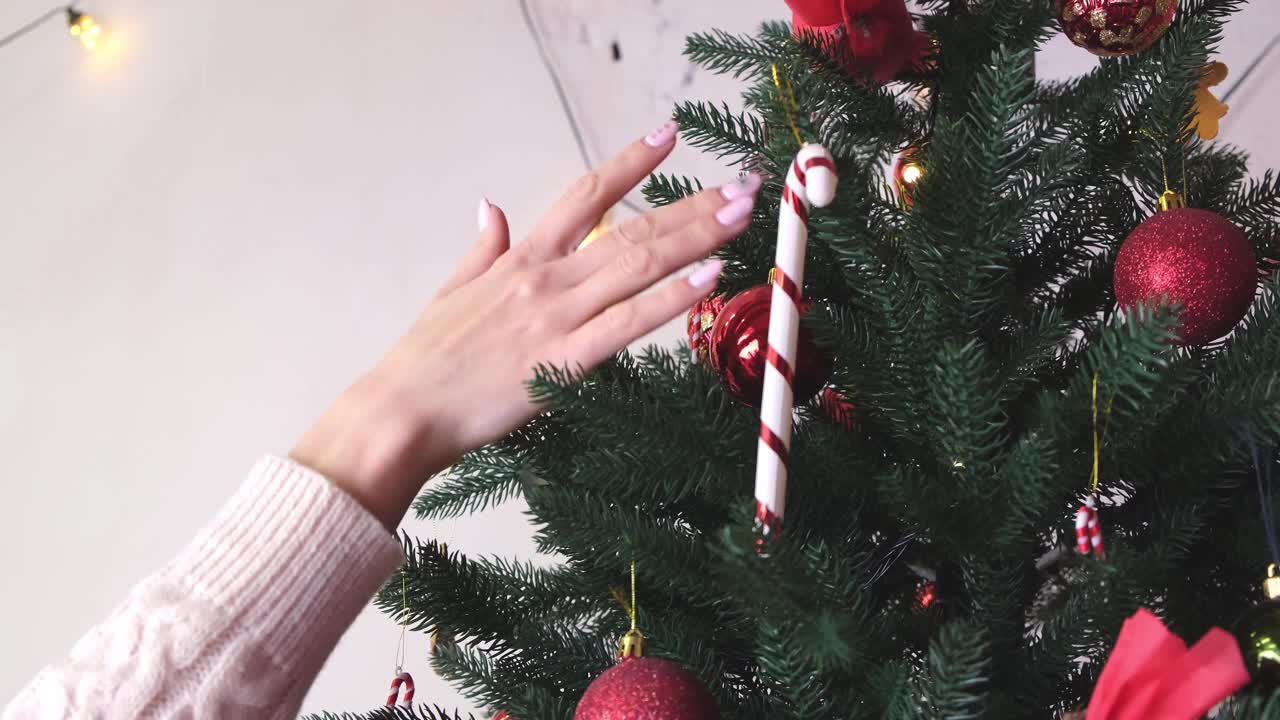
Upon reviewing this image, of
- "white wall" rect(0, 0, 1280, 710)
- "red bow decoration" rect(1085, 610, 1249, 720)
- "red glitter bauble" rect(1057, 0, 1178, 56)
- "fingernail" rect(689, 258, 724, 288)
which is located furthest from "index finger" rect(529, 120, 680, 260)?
"white wall" rect(0, 0, 1280, 710)

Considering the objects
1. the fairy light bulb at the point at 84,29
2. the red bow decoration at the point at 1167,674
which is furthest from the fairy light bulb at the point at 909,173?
the fairy light bulb at the point at 84,29

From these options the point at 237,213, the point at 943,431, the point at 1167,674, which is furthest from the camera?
the point at 237,213

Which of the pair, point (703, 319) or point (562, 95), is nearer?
point (703, 319)

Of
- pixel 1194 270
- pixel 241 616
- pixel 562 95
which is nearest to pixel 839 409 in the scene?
pixel 1194 270

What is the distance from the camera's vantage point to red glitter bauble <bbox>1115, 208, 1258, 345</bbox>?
1.47 ft

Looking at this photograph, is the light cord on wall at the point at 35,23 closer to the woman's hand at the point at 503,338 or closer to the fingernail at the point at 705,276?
the woman's hand at the point at 503,338

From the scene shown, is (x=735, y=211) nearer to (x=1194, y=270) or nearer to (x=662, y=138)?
(x=662, y=138)

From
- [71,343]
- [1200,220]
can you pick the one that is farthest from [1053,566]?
[71,343]

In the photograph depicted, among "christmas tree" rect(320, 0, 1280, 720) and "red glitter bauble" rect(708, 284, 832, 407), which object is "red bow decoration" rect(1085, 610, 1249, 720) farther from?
"red glitter bauble" rect(708, 284, 832, 407)

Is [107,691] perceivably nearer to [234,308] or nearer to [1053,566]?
[1053,566]

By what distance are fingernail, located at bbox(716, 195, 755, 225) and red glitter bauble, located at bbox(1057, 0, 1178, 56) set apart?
24cm

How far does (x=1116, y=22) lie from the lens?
A: 21.6 inches

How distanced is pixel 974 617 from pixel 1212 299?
0.63ft

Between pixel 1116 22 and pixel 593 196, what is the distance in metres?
0.32
